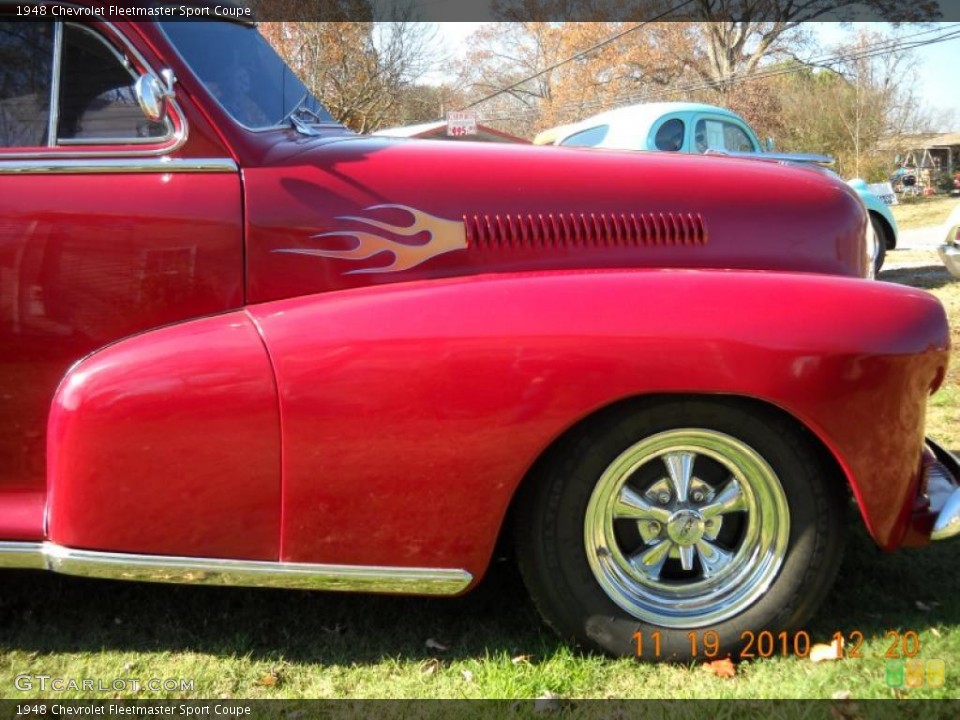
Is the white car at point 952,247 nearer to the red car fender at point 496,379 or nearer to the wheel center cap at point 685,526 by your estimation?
the red car fender at point 496,379

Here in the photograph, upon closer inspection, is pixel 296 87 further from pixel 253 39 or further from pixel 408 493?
pixel 408 493

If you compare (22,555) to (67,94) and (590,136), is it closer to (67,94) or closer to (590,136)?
(67,94)

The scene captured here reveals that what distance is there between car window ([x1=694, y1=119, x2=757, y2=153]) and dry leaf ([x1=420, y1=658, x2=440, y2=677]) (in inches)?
Answer: 278

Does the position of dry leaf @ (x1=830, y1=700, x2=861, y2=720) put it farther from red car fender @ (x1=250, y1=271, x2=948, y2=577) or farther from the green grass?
red car fender @ (x1=250, y1=271, x2=948, y2=577)

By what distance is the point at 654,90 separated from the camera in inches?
1251

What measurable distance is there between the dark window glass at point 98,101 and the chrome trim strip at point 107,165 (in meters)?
0.08

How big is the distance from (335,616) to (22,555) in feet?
2.93

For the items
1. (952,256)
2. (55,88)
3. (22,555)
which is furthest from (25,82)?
(952,256)

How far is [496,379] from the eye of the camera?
6.56 feet

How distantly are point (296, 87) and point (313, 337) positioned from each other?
1255 millimetres

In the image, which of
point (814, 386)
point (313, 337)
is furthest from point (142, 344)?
point (814, 386)

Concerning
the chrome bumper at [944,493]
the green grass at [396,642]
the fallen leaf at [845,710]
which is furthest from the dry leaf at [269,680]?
the chrome bumper at [944,493]

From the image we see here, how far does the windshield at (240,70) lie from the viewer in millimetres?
2309

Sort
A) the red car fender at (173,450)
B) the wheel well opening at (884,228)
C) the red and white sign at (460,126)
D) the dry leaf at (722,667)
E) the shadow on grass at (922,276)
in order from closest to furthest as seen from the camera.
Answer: the red car fender at (173,450) → the dry leaf at (722,667) → the red and white sign at (460,126) → the shadow on grass at (922,276) → the wheel well opening at (884,228)
